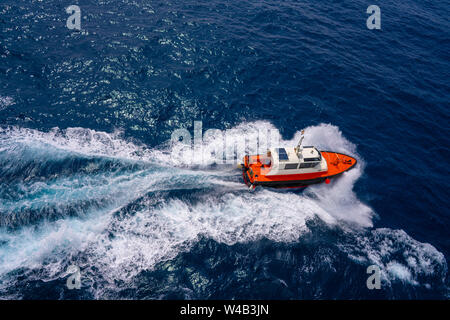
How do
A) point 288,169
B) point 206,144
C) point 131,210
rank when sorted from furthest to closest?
point 206,144 < point 288,169 < point 131,210

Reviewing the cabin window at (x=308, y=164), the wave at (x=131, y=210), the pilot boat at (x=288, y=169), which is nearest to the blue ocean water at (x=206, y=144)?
the wave at (x=131, y=210)

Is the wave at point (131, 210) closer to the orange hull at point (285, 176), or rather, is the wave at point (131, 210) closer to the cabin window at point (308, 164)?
the orange hull at point (285, 176)

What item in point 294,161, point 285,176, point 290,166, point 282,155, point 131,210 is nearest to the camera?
point 131,210

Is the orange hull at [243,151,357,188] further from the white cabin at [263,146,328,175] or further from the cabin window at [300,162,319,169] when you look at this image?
the cabin window at [300,162,319,169]

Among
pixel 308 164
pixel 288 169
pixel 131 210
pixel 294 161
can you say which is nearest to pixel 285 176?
pixel 288 169

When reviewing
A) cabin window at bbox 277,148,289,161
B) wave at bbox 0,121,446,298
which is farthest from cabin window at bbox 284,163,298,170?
wave at bbox 0,121,446,298

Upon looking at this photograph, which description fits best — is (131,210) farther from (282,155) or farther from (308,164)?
(308,164)

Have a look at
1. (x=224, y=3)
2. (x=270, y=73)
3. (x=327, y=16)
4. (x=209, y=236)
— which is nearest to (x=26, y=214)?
(x=209, y=236)

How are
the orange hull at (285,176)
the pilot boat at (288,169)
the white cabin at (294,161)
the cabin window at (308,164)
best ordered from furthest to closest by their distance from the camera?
1. the orange hull at (285,176)
2. the cabin window at (308,164)
3. the pilot boat at (288,169)
4. the white cabin at (294,161)
